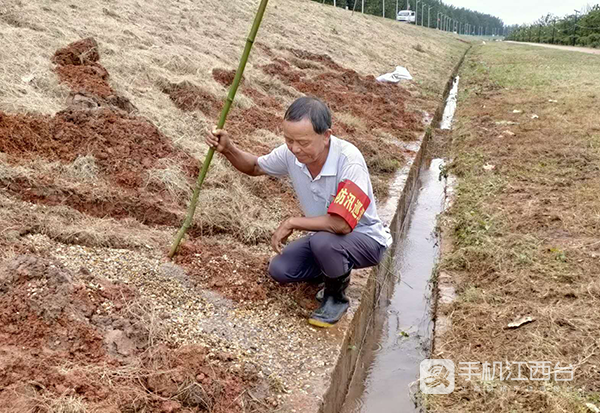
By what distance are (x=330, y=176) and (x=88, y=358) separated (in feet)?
5.40

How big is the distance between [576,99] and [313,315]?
37.2 feet

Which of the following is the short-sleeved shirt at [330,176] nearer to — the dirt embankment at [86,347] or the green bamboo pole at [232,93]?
the green bamboo pole at [232,93]

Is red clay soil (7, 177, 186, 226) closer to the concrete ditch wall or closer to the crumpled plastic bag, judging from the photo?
the concrete ditch wall

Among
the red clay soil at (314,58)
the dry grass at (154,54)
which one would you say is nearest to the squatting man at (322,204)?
the dry grass at (154,54)

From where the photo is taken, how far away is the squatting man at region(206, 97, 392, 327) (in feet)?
11.0

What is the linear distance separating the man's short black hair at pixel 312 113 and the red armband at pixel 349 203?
347 mm

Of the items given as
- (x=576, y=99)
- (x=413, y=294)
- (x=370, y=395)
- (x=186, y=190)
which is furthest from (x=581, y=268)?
(x=576, y=99)

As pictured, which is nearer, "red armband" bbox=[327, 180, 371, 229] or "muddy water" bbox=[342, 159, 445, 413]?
"red armband" bbox=[327, 180, 371, 229]

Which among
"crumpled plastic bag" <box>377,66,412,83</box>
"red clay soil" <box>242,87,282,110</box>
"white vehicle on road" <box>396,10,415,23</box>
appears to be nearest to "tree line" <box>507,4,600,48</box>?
"white vehicle on road" <box>396,10,415,23</box>

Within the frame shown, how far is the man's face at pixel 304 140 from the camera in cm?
329

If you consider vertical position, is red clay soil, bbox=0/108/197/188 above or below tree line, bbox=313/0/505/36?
below

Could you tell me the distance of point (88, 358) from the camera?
9.09ft

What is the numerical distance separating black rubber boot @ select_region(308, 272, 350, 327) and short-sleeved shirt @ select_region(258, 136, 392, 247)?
1.19 feet

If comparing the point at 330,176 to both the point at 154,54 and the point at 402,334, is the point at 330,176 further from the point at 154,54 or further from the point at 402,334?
the point at 154,54
